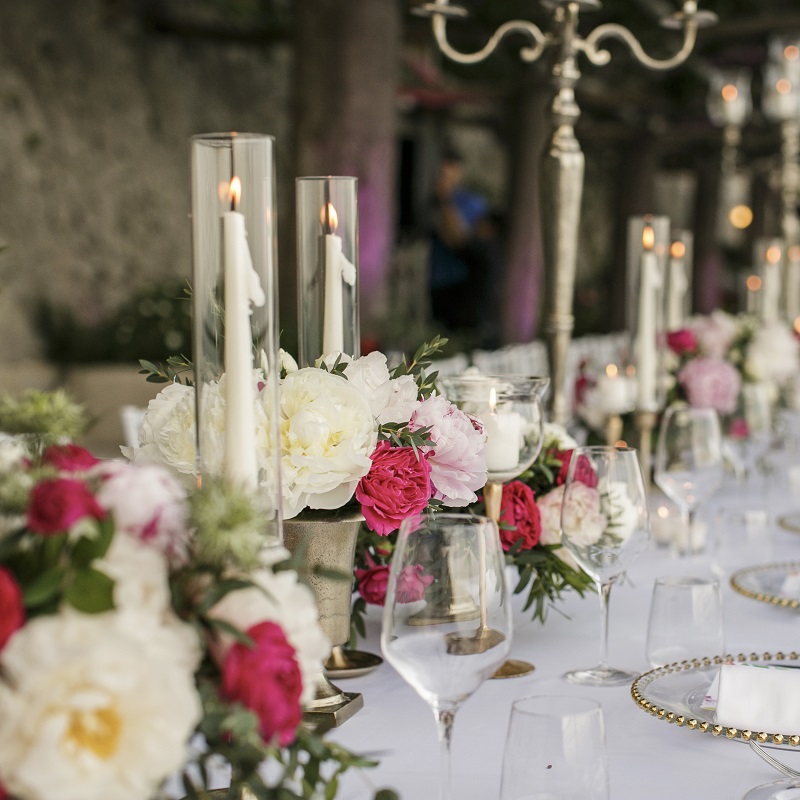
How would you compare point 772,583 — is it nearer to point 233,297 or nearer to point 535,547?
point 535,547

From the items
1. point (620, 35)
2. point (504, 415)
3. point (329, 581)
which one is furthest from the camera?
point (620, 35)

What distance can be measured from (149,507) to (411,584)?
0.75ft

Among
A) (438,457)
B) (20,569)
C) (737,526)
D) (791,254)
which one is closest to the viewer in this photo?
(20,569)

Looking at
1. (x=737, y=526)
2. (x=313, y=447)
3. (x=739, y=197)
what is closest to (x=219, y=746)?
(x=313, y=447)

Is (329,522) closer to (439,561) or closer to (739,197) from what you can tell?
(439,561)

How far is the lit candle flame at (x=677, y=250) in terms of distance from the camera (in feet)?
9.28

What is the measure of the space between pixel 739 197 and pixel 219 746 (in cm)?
2054

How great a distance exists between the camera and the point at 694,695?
1.22m

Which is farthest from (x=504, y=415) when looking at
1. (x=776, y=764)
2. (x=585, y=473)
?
(x=776, y=764)

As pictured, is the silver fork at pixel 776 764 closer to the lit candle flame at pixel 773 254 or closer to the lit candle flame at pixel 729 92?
the lit candle flame at pixel 773 254

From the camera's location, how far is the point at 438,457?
1.25 metres

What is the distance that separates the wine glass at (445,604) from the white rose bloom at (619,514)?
45 cm

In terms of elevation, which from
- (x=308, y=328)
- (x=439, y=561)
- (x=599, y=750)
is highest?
(x=308, y=328)

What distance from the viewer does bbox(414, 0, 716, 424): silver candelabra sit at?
219cm
